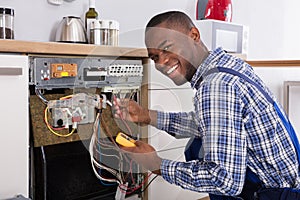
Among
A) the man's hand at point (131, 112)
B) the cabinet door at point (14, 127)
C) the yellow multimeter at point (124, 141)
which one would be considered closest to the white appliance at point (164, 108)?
the man's hand at point (131, 112)

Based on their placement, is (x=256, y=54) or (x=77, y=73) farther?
(x=256, y=54)

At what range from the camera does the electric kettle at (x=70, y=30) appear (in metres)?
1.85

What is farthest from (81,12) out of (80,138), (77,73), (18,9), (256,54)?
(256,54)

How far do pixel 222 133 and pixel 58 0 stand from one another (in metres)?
1.18

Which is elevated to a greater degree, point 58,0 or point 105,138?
point 58,0

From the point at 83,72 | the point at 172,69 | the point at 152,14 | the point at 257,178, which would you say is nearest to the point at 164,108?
the point at 83,72

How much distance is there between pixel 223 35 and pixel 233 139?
51.9 inches

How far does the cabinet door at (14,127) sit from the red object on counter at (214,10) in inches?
57.4

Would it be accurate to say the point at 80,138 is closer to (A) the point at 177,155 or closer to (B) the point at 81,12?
(A) the point at 177,155

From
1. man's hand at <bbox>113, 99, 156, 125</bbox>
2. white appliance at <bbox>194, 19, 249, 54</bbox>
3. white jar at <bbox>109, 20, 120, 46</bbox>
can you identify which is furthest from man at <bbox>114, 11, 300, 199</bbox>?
white appliance at <bbox>194, 19, 249, 54</bbox>

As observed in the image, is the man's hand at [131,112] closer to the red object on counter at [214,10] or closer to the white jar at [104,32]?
the white jar at [104,32]

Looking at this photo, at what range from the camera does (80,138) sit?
162 cm

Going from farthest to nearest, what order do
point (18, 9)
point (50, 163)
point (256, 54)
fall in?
point (256, 54) → point (18, 9) → point (50, 163)

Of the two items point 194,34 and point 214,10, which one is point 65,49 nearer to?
point 194,34
